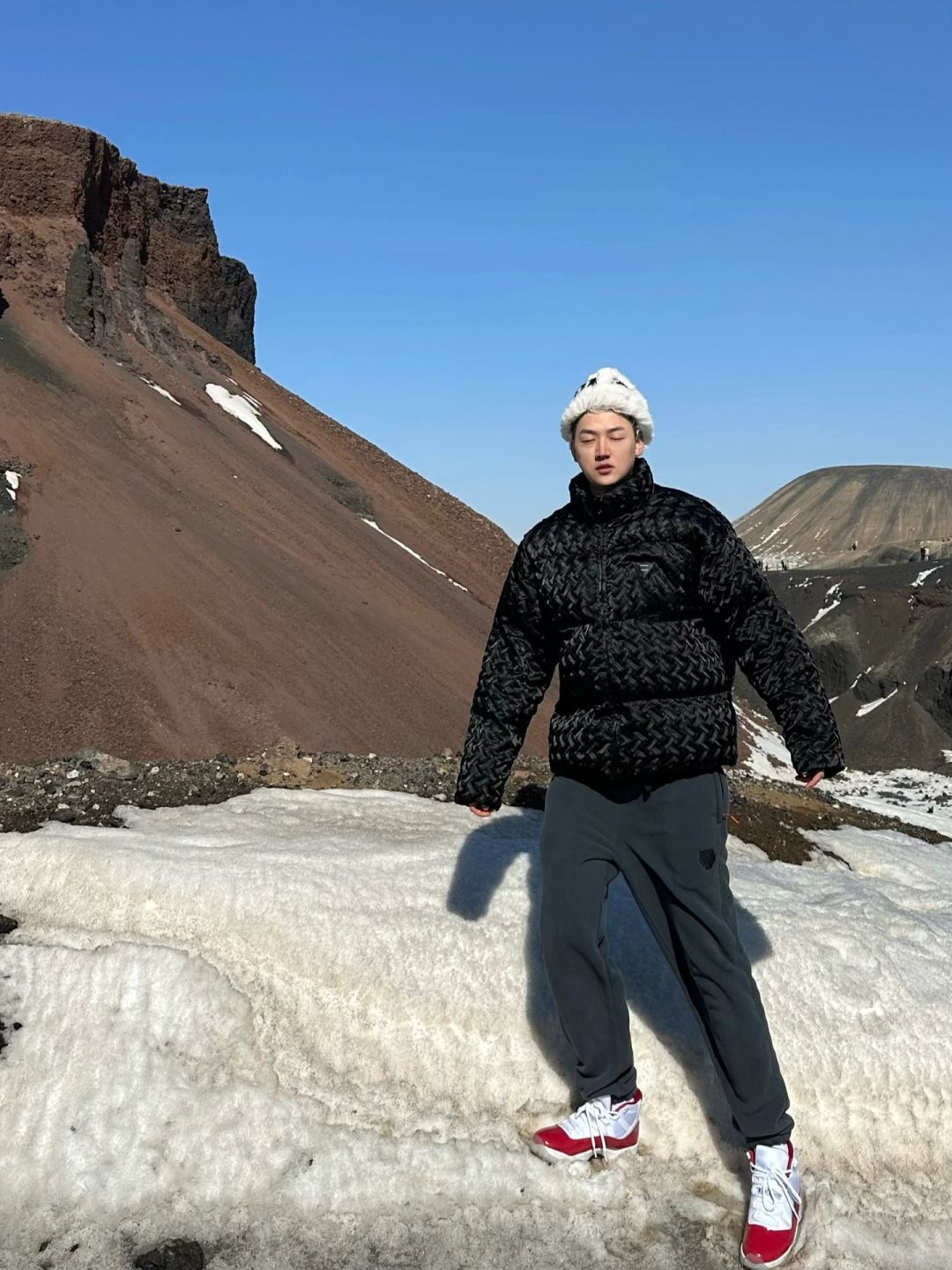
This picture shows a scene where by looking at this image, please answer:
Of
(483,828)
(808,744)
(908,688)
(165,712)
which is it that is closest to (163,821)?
(483,828)

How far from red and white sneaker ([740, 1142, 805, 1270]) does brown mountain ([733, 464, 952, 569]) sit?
2986 inches

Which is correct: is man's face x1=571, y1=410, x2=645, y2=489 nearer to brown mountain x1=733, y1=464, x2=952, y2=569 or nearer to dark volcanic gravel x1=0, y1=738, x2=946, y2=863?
dark volcanic gravel x1=0, y1=738, x2=946, y2=863

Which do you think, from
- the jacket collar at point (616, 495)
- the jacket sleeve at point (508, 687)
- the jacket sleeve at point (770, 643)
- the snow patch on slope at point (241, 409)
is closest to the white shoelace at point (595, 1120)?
the jacket sleeve at point (508, 687)

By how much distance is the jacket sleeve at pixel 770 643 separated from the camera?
10.4 feet

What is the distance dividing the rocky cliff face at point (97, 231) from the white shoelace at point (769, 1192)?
68.6 feet

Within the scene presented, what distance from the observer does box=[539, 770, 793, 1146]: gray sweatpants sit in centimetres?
313

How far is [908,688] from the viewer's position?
2961 centimetres

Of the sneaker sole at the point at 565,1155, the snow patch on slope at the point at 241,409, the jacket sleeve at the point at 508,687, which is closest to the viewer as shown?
the sneaker sole at the point at 565,1155

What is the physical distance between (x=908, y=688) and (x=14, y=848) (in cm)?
2856

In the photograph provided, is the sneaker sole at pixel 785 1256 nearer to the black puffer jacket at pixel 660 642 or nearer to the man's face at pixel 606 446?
the black puffer jacket at pixel 660 642

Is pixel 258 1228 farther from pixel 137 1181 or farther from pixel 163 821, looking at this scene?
pixel 163 821

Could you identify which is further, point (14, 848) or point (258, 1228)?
point (14, 848)

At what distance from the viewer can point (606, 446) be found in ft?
10.9

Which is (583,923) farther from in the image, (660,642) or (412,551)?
(412,551)
